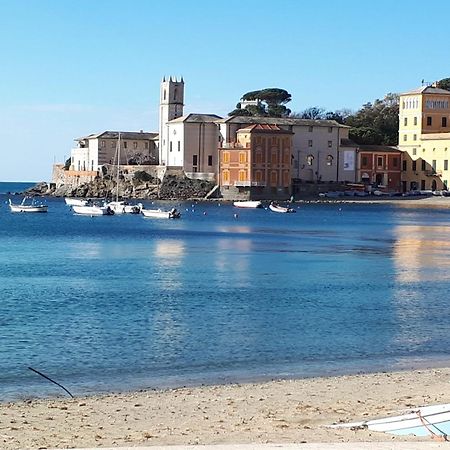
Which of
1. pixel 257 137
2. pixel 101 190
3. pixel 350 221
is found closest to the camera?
pixel 350 221

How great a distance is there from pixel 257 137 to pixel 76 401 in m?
109

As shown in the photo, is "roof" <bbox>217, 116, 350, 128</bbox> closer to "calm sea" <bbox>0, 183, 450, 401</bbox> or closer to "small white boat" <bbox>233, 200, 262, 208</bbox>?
"small white boat" <bbox>233, 200, 262, 208</bbox>

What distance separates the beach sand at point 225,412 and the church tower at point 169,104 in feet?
400

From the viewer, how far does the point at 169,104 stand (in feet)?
462

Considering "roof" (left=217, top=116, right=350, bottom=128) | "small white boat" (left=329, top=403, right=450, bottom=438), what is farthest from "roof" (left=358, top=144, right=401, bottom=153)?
"small white boat" (left=329, top=403, right=450, bottom=438)

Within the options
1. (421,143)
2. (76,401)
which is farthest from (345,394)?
(421,143)

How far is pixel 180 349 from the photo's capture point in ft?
74.6

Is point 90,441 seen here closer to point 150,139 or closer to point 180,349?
point 180,349

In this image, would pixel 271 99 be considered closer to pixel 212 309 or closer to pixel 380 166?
pixel 380 166

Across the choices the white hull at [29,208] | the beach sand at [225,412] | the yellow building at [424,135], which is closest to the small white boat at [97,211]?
the white hull at [29,208]

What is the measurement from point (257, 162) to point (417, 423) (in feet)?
369

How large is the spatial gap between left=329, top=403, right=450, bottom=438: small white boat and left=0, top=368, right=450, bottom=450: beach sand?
0.27 meters

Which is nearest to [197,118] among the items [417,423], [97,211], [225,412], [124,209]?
[124,209]

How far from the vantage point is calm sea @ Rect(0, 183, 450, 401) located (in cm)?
2062
